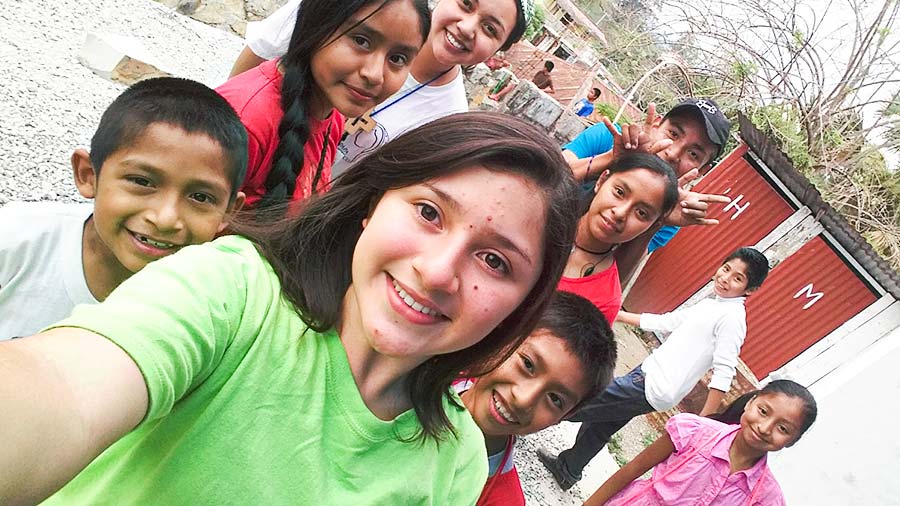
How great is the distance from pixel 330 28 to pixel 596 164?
1348 mm

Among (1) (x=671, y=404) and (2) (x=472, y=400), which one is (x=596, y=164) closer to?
(2) (x=472, y=400)

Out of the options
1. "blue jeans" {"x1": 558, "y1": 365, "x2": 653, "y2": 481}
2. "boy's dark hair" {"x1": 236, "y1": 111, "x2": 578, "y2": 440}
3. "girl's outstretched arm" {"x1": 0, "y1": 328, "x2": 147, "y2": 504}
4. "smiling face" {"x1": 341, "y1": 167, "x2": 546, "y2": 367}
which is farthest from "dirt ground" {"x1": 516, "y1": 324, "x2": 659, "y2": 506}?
"girl's outstretched arm" {"x1": 0, "y1": 328, "x2": 147, "y2": 504}

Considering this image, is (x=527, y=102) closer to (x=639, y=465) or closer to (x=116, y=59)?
(x=116, y=59)

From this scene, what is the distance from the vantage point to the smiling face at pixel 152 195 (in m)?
1.39

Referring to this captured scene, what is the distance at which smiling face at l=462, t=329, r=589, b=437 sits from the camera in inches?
72.7

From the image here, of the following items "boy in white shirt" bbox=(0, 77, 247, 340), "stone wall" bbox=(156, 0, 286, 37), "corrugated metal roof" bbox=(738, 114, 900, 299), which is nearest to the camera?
"boy in white shirt" bbox=(0, 77, 247, 340)

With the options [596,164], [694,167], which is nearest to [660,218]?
[596,164]

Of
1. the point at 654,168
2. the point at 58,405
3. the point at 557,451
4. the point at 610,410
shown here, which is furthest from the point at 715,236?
the point at 58,405

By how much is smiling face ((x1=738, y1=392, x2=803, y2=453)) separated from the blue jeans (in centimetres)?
79

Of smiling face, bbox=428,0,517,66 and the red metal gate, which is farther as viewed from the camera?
the red metal gate

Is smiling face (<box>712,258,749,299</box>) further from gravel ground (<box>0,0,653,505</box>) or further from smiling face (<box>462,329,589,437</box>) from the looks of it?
smiling face (<box>462,329,589,437</box>)

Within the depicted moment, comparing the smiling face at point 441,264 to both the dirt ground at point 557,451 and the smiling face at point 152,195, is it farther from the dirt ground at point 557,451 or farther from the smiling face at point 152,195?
the dirt ground at point 557,451

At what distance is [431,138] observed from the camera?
104 cm

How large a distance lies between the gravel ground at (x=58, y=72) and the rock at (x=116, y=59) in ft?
0.28
